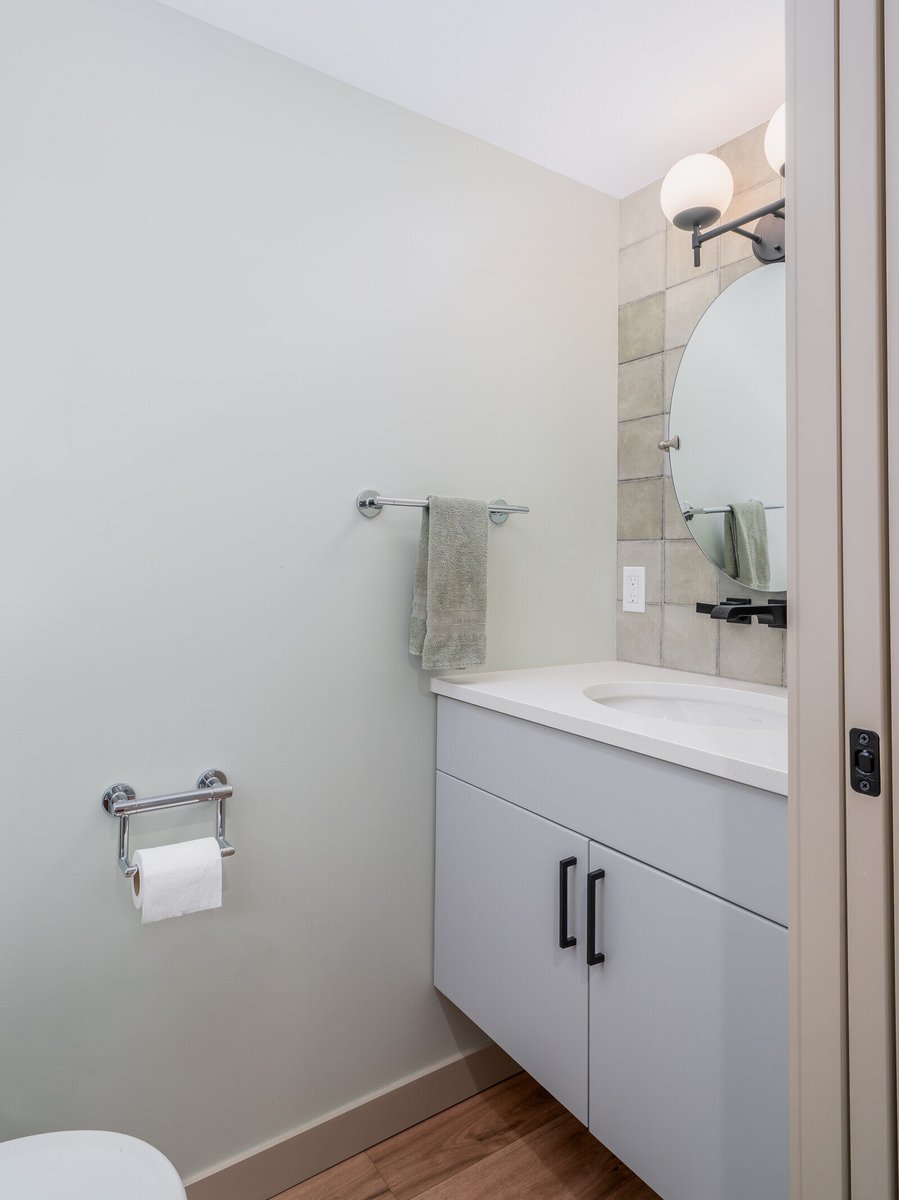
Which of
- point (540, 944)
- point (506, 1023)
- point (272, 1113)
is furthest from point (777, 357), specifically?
point (272, 1113)

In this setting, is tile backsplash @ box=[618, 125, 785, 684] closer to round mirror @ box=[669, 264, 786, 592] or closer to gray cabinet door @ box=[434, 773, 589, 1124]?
round mirror @ box=[669, 264, 786, 592]

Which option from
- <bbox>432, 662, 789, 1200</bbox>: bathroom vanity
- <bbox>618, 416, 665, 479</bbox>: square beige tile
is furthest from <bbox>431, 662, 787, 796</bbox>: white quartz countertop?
<bbox>618, 416, 665, 479</bbox>: square beige tile

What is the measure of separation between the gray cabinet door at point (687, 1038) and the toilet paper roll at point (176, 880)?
2.22ft

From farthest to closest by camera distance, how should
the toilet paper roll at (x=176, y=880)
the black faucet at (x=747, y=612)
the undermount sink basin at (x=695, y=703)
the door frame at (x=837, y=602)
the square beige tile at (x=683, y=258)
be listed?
the square beige tile at (x=683, y=258) → the undermount sink basin at (x=695, y=703) → the toilet paper roll at (x=176, y=880) → the black faucet at (x=747, y=612) → the door frame at (x=837, y=602)

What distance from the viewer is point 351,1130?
1.54 metres

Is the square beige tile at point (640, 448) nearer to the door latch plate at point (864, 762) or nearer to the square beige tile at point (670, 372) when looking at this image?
the square beige tile at point (670, 372)

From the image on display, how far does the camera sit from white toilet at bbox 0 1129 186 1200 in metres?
0.94

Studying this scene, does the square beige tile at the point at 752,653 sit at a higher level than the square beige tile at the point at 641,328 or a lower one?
lower

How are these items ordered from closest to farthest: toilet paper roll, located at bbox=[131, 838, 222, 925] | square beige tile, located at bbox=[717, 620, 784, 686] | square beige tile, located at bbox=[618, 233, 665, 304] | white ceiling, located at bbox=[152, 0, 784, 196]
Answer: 1. toilet paper roll, located at bbox=[131, 838, 222, 925]
2. white ceiling, located at bbox=[152, 0, 784, 196]
3. square beige tile, located at bbox=[717, 620, 784, 686]
4. square beige tile, located at bbox=[618, 233, 665, 304]

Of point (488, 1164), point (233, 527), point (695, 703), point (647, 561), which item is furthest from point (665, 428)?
point (488, 1164)

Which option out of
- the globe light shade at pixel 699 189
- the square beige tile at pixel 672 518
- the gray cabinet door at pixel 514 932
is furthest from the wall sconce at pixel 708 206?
the gray cabinet door at pixel 514 932

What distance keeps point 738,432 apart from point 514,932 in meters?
1.20

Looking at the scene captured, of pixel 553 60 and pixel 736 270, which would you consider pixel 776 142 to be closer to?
pixel 736 270

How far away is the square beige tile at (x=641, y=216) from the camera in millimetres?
1868
